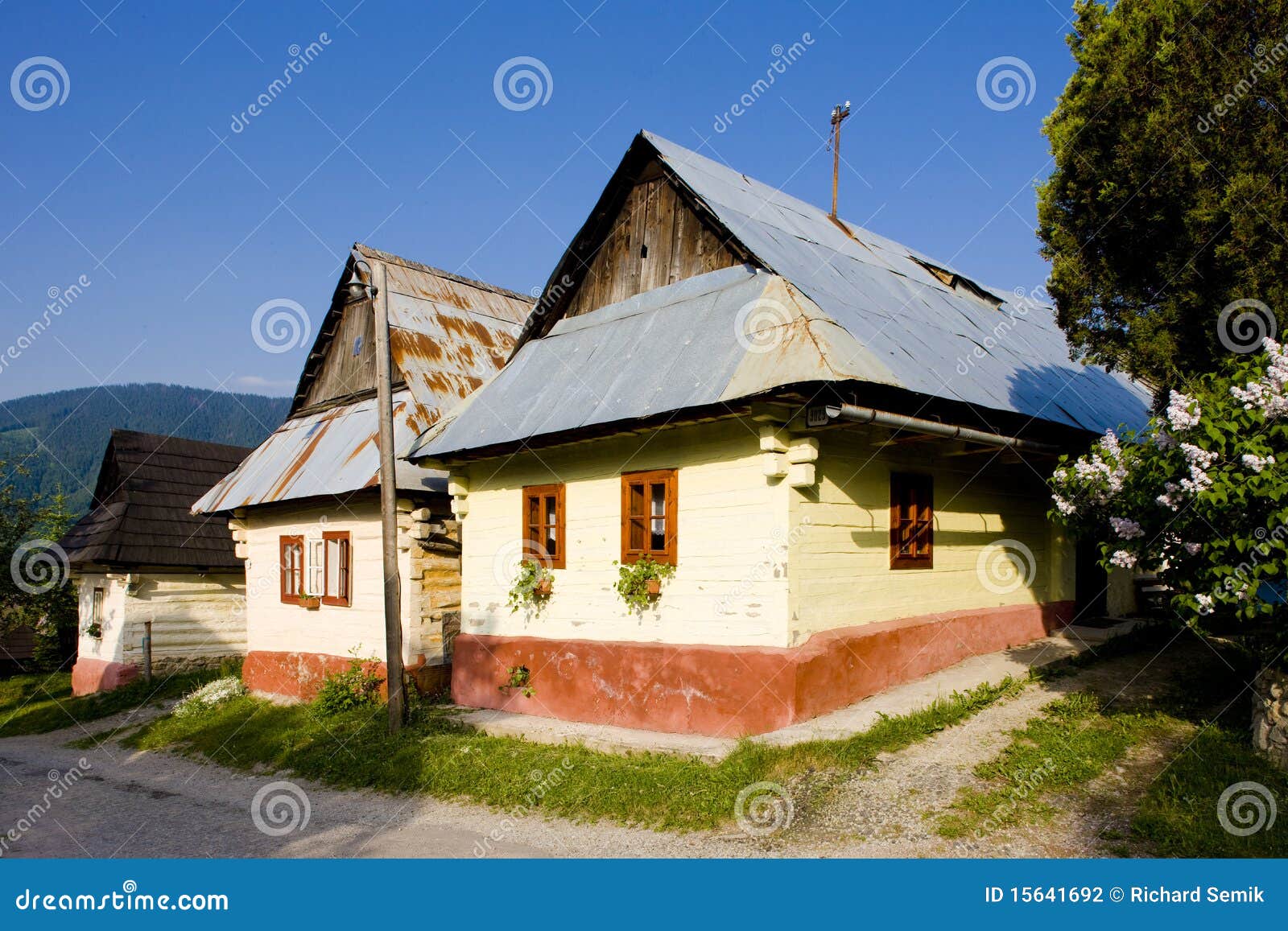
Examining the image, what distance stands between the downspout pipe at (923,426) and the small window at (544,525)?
4238mm

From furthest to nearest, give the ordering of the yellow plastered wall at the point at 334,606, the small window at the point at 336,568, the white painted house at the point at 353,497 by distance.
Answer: the small window at the point at 336,568 < the white painted house at the point at 353,497 < the yellow plastered wall at the point at 334,606

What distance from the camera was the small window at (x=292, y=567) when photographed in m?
15.7

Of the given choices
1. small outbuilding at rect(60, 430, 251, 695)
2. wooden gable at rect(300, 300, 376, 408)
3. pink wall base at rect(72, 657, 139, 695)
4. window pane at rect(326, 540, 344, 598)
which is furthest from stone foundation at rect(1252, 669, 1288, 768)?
pink wall base at rect(72, 657, 139, 695)

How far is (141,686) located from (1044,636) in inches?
653

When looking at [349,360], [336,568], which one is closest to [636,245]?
[349,360]

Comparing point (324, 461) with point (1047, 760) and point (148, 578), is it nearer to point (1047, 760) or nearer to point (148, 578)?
point (148, 578)

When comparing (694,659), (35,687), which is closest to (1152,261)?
(694,659)

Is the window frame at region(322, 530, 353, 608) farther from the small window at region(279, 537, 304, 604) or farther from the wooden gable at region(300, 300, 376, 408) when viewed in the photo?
the wooden gable at region(300, 300, 376, 408)

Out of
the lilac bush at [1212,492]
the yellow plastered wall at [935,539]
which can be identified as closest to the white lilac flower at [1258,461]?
the lilac bush at [1212,492]

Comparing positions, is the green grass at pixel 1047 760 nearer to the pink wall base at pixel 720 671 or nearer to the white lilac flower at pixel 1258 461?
the pink wall base at pixel 720 671

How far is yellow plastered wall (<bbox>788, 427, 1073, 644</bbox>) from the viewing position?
30.2 feet

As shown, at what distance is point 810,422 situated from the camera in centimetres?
836

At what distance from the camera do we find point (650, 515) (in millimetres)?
10172

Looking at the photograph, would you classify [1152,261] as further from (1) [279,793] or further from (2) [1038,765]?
(1) [279,793]
